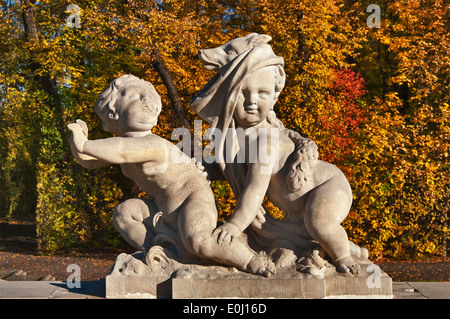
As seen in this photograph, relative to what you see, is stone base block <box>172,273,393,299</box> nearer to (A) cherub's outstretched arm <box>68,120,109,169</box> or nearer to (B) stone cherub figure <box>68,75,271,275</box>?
(B) stone cherub figure <box>68,75,271,275</box>

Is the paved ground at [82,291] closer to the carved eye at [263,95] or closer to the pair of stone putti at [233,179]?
the pair of stone putti at [233,179]

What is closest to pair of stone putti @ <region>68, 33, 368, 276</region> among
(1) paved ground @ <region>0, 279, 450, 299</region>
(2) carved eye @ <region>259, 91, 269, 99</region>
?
(2) carved eye @ <region>259, 91, 269, 99</region>

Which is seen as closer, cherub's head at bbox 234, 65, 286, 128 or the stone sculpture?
the stone sculpture

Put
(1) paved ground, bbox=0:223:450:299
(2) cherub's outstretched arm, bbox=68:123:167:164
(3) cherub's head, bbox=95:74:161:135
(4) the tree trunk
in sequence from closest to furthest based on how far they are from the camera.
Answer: (2) cherub's outstretched arm, bbox=68:123:167:164, (3) cherub's head, bbox=95:74:161:135, (1) paved ground, bbox=0:223:450:299, (4) the tree trunk

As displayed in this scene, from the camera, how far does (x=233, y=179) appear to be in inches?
166

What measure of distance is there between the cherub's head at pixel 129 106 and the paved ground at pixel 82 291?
122 centimetres

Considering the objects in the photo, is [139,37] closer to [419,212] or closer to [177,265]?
[419,212]

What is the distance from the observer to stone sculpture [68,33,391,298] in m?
3.77

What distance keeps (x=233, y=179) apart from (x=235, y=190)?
3.8 inches

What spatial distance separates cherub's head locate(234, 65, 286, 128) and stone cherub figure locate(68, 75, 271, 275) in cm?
55

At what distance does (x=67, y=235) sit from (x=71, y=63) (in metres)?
3.82

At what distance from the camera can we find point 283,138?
4121mm

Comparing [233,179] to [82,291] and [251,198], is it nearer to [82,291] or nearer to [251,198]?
[251,198]

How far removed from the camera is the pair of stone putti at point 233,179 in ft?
12.4
